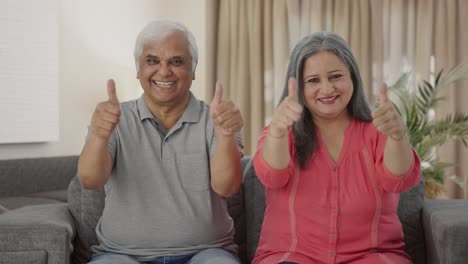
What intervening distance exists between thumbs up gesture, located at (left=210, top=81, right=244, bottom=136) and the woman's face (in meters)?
0.25

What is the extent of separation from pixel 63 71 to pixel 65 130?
0.42m

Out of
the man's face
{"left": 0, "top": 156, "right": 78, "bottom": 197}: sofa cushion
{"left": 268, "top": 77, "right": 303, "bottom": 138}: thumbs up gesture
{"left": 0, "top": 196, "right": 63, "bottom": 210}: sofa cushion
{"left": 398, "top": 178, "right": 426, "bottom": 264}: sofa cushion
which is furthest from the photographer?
{"left": 0, "top": 156, "right": 78, "bottom": 197}: sofa cushion

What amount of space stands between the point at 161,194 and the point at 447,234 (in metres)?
0.82

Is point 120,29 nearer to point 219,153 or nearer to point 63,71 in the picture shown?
point 63,71

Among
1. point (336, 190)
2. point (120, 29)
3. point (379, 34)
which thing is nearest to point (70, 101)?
point (120, 29)

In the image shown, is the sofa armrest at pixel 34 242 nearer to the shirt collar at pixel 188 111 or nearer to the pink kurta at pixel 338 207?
the shirt collar at pixel 188 111

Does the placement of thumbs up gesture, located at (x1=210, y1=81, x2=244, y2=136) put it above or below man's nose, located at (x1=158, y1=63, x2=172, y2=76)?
below

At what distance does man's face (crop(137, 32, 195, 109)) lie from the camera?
196 cm

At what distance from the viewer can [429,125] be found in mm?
4555

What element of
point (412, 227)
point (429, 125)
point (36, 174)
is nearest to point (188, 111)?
point (412, 227)

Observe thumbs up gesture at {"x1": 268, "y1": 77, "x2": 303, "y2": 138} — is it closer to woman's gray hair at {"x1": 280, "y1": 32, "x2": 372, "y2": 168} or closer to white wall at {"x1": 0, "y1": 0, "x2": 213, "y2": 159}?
woman's gray hair at {"x1": 280, "y1": 32, "x2": 372, "y2": 168}

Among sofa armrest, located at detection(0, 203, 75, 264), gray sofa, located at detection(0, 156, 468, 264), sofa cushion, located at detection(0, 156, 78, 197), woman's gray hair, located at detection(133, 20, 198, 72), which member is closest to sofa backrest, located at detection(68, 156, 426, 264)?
gray sofa, located at detection(0, 156, 468, 264)

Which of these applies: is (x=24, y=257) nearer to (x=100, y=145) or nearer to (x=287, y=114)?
(x=100, y=145)

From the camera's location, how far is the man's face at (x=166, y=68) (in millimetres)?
1956
